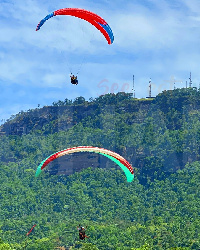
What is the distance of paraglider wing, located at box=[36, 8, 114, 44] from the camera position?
57.8 meters

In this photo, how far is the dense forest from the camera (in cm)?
10831

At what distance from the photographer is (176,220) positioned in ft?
371

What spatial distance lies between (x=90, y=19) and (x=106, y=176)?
276 ft

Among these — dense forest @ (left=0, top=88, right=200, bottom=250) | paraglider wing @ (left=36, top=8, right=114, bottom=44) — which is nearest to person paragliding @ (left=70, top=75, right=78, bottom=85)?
paraglider wing @ (left=36, top=8, right=114, bottom=44)

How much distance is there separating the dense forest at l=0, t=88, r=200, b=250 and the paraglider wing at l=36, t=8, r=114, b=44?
3776 cm

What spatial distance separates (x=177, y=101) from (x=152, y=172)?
23995 millimetres

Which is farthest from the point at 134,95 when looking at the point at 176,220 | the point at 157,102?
the point at 176,220

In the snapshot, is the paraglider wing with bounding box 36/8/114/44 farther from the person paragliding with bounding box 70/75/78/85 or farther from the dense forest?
the dense forest

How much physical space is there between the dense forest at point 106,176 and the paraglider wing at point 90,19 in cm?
3776

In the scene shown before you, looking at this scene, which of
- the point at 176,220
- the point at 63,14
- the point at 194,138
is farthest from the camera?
the point at 194,138

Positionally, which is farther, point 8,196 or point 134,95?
point 134,95

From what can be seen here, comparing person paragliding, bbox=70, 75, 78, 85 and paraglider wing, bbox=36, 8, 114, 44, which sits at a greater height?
paraglider wing, bbox=36, 8, 114, 44

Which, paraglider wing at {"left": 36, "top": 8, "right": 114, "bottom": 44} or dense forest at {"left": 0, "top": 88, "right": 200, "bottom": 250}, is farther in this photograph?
dense forest at {"left": 0, "top": 88, "right": 200, "bottom": 250}

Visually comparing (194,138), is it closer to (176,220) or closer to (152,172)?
(152,172)
